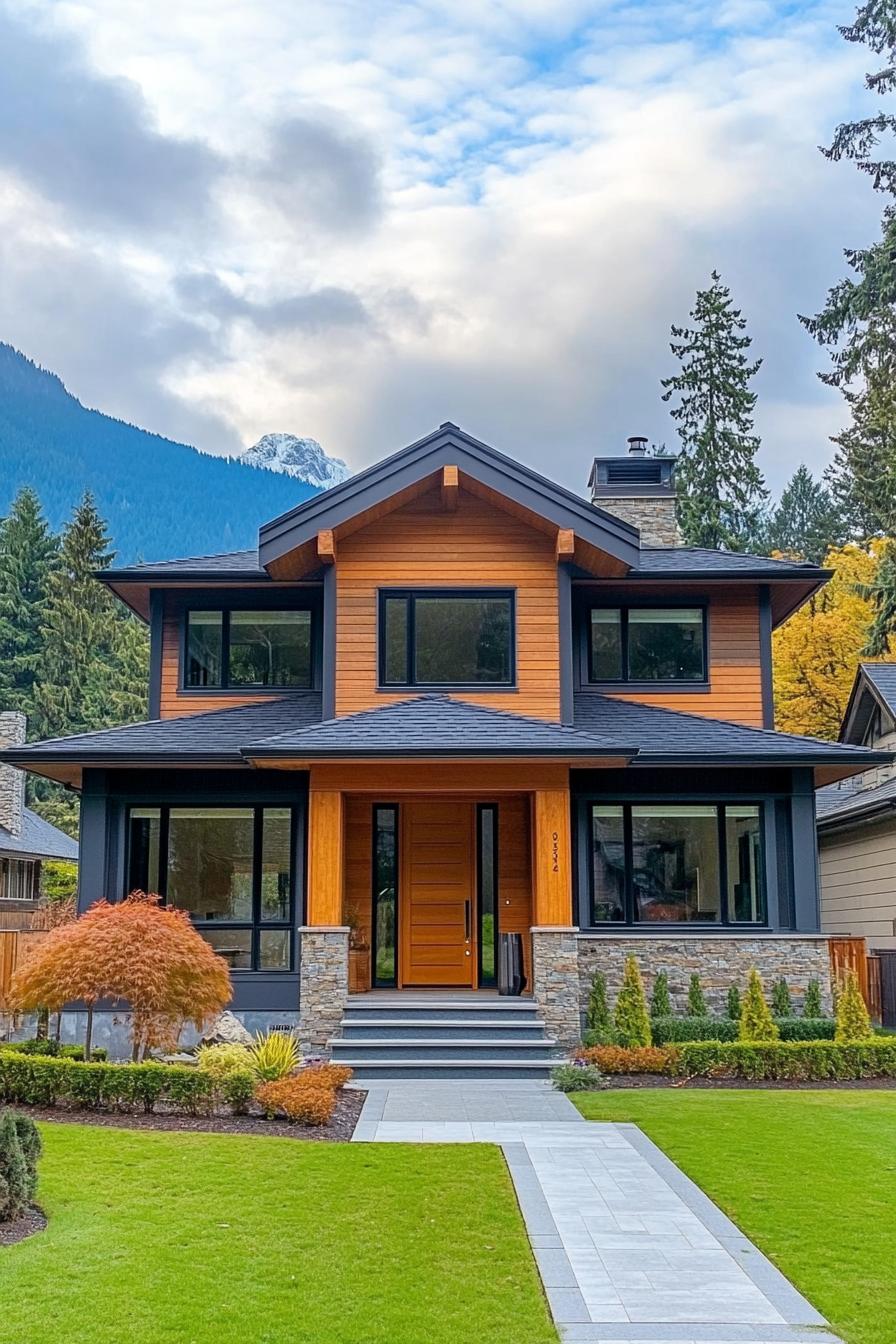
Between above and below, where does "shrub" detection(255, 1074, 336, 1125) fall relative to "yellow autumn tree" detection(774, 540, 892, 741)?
below

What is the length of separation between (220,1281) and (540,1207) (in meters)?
2.19

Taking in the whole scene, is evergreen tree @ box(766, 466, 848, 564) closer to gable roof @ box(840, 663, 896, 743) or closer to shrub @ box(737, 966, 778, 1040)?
gable roof @ box(840, 663, 896, 743)

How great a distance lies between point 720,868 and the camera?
1493 cm

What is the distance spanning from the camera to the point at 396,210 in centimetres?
2080

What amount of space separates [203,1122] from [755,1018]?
6035 millimetres

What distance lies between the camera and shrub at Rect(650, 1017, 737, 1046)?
12.7 meters

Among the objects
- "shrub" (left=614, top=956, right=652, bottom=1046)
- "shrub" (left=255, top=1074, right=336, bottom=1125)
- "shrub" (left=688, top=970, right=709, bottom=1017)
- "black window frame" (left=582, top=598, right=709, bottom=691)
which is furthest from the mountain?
"shrub" (left=255, top=1074, right=336, bottom=1125)

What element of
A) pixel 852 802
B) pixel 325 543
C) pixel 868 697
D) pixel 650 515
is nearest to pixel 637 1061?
pixel 325 543

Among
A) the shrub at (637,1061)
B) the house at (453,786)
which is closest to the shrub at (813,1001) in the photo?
the house at (453,786)

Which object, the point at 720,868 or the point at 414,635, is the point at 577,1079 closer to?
the point at 720,868

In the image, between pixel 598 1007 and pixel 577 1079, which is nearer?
pixel 577 1079

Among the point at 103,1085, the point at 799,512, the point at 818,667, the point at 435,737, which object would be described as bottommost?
the point at 103,1085

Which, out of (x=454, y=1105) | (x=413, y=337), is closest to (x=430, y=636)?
(x=454, y=1105)

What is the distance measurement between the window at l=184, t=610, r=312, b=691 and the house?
1.01ft
